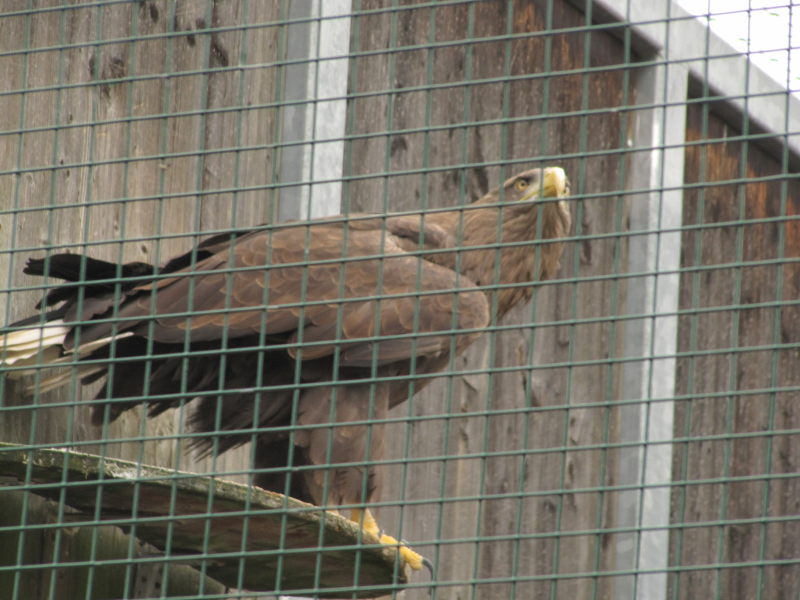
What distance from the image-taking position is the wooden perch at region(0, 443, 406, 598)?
3.26 metres

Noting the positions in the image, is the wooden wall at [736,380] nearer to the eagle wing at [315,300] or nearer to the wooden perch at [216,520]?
the eagle wing at [315,300]

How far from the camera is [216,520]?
3.63 m

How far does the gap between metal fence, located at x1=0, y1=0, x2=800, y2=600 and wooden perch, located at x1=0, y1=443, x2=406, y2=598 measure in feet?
0.05

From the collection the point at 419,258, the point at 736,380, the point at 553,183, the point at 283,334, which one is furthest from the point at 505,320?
the point at 419,258

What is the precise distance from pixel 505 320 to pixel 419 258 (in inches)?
67.1

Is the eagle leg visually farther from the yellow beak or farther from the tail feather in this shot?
the yellow beak

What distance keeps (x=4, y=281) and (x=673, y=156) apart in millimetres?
2153

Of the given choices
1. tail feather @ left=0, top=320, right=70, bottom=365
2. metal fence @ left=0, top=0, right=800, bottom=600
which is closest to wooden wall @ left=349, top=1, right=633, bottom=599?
metal fence @ left=0, top=0, right=800, bottom=600

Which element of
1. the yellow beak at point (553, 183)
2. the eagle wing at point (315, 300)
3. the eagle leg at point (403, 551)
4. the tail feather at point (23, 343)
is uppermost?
the yellow beak at point (553, 183)

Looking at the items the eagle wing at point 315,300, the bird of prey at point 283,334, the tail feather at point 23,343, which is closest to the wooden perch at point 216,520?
the bird of prey at point 283,334

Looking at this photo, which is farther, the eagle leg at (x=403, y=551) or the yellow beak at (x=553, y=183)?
the yellow beak at (x=553, y=183)

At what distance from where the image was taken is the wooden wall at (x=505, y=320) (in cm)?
464

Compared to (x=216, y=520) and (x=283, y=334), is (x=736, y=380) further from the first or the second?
(x=216, y=520)

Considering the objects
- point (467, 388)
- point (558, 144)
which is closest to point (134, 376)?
point (467, 388)
